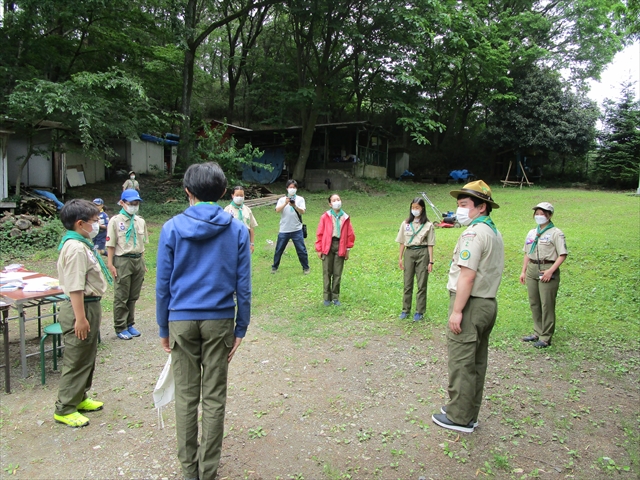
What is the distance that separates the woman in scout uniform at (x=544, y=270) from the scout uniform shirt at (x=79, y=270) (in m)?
5.06

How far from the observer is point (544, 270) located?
5582 millimetres

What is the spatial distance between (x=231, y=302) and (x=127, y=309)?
357 centimetres

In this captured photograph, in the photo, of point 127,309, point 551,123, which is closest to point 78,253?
point 127,309

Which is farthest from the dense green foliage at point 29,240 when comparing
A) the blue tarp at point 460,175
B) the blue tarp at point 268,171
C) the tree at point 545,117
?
the tree at point 545,117

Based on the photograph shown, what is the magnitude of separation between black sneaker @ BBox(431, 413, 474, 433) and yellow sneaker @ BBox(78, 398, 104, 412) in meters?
3.02

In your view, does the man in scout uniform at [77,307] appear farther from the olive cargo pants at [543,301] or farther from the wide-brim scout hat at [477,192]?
the olive cargo pants at [543,301]

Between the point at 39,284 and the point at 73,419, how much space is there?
1662 mm

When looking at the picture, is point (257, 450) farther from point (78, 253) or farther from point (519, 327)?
point (519, 327)

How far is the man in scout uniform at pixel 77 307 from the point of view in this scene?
357 cm

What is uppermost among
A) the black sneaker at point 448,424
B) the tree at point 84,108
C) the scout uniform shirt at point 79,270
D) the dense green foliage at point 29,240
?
the tree at point 84,108

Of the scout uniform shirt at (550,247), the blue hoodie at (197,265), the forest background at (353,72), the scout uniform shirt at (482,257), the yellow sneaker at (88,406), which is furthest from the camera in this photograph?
the forest background at (353,72)

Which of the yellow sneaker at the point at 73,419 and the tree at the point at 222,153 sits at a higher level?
the tree at the point at 222,153

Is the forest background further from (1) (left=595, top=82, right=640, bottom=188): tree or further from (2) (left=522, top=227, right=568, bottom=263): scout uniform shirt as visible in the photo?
(2) (left=522, top=227, right=568, bottom=263): scout uniform shirt

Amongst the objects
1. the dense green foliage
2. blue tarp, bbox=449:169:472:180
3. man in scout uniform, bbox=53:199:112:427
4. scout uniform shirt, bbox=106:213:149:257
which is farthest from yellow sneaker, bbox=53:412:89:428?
blue tarp, bbox=449:169:472:180
